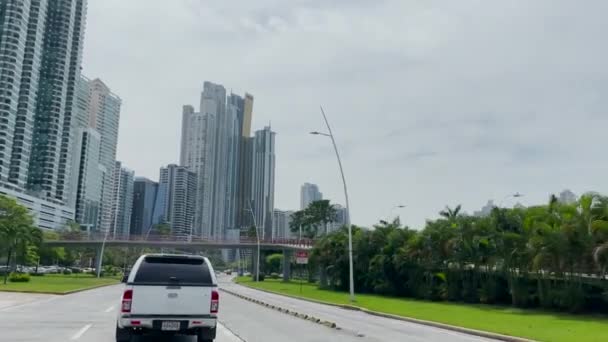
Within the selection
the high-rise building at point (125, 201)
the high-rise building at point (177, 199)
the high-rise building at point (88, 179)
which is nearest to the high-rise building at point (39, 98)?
the high-rise building at point (88, 179)

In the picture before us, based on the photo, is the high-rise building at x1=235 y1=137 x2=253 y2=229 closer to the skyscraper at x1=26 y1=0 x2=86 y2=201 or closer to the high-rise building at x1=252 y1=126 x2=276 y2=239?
the high-rise building at x1=252 y1=126 x2=276 y2=239

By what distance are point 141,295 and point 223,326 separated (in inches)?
237

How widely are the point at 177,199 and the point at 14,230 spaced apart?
3433 inches

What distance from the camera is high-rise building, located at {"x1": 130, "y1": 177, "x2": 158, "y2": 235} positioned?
16025cm

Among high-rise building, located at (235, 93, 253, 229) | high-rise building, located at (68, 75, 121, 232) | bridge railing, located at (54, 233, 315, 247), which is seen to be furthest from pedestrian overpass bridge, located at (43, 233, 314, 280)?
high-rise building, located at (68, 75, 121, 232)

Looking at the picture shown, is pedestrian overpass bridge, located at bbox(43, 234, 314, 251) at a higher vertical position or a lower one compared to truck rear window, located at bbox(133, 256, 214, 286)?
higher

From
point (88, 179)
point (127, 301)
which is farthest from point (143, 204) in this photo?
point (127, 301)

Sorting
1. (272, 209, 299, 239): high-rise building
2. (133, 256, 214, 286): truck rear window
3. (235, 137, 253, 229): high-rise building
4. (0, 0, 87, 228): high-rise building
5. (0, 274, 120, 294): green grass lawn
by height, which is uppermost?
Result: (0, 0, 87, 228): high-rise building

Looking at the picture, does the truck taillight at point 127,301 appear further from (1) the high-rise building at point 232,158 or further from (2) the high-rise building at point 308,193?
(2) the high-rise building at point 308,193

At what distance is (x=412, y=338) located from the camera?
53.3 ft

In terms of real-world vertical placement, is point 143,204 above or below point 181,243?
above

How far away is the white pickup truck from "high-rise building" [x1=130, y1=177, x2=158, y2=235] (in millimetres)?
152428

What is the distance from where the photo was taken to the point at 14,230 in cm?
5700

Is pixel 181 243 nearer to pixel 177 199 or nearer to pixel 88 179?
pixel 177 199
